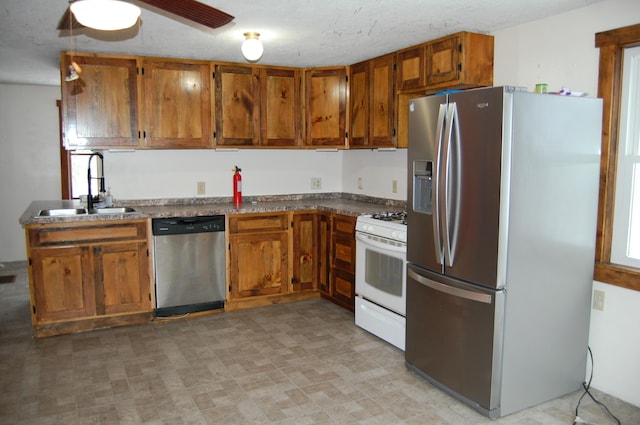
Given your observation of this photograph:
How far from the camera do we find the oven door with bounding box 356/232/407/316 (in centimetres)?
341

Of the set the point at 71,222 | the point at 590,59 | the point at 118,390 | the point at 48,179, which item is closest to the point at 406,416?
the point at 118,390

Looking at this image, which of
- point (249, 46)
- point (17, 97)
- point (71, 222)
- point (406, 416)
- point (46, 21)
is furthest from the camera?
point (17, 97)

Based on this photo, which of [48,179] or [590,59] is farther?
[48,179]

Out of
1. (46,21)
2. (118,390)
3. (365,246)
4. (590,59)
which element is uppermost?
(46,21)

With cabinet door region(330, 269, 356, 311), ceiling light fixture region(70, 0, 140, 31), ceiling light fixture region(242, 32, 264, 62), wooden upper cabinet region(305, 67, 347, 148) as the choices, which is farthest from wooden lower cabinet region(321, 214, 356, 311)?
ceiling light fixture region(70, 0, 140, 31)

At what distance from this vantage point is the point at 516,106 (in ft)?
8.02

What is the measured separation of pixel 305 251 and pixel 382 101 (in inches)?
60.9

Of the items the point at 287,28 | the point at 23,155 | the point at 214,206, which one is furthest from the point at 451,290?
the point at 23,155

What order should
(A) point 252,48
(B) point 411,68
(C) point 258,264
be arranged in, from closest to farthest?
(A) point 252,48, (B) point 411,68, (C) point 258,264

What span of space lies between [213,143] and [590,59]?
120 inches

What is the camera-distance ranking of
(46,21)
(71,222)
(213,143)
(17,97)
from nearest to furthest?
(46,21)
(71,222)
(213,143)
(17,97)

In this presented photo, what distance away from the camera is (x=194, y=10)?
2057mm

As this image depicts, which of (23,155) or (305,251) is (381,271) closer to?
(305,251)

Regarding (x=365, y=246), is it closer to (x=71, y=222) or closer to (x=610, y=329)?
(x=610, y=329)
